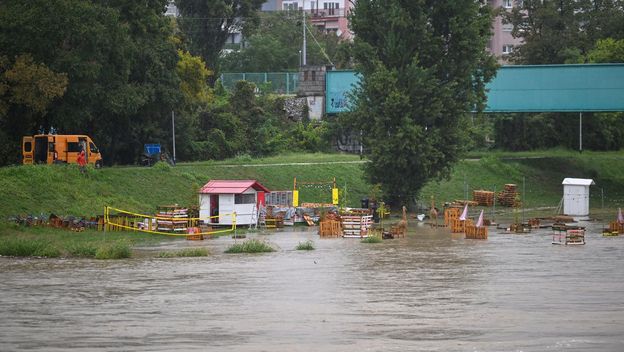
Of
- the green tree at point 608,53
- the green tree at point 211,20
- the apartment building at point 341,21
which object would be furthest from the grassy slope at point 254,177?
the apartment building at point 341,21

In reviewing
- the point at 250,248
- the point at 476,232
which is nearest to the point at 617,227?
the point at 476,232

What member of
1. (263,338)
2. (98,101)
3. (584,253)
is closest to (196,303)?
(263,338)

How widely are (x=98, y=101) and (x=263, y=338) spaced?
130 ft

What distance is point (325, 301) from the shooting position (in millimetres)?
33562

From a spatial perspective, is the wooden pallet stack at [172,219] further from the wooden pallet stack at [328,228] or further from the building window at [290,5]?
the building window at [290,5]

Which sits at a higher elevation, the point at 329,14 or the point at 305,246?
the point at 329,14

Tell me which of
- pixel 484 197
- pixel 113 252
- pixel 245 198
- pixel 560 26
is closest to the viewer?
pixel 113 252

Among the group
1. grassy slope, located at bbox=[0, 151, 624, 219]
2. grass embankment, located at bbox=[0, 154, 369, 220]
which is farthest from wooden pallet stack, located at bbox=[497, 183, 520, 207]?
grass embankment, located at bbox=[0, 154, 369, 220]

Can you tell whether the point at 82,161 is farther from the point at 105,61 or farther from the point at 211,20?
the point at 211,20

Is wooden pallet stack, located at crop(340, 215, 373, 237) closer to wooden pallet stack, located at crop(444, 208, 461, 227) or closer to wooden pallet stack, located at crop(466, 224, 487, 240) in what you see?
wooden pallet stack, located at crop(466, 224, 487, 240)

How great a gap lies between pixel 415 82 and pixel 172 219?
19.2 meters

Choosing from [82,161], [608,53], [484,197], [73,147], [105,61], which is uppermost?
[608,53]

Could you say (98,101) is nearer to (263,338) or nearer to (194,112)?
(194,112)

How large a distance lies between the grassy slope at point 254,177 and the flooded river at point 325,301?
1228cm
